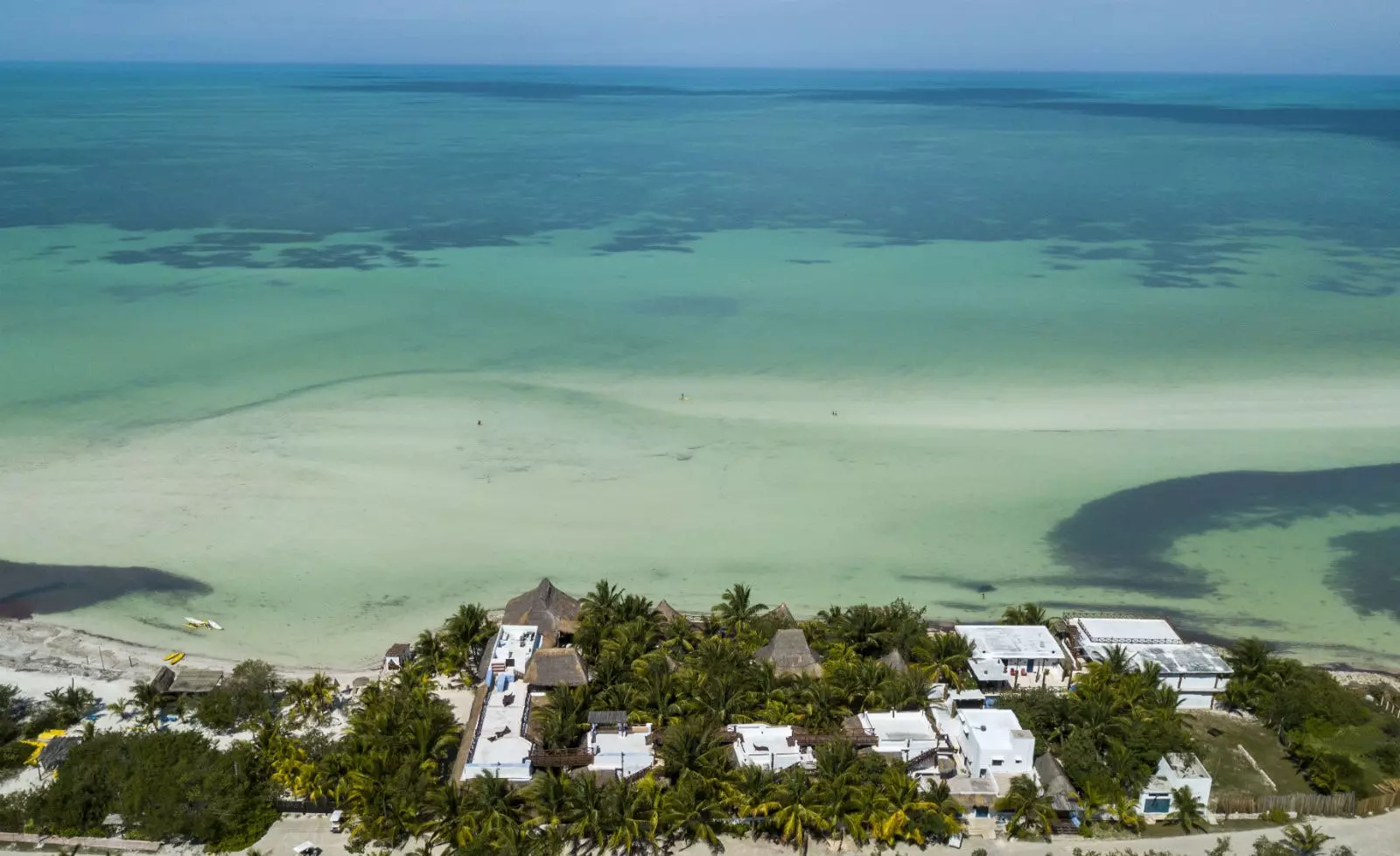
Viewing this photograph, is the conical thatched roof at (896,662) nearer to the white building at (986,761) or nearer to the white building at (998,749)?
the white building at (986,761)

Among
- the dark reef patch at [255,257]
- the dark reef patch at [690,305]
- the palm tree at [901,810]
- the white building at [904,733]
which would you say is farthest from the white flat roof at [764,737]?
the dark reef patch at [255,257]

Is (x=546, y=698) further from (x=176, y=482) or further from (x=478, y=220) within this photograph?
(x=478, y=220)

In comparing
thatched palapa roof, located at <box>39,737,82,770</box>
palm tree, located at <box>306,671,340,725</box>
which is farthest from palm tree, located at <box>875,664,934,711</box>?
thatched palapa roof, located at <box>39,737,82,770</box>

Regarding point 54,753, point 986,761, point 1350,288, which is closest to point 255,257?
point 54,753

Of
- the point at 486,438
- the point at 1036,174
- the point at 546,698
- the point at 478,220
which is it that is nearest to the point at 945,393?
the point at 486,438

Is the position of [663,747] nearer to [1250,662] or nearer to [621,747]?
[621,747]

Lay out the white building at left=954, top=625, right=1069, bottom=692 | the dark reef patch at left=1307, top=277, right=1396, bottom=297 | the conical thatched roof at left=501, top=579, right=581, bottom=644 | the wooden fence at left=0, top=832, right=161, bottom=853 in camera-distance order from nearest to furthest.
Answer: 1. the wooden fence at left=0, top=832, right=161, bottom=853
2. the white building at left=954, top=625, right=1069, bottom=692
3. the conical thatched roof at left=501, top=579, right=581, bottom=644
4. the dark reef patch at left=1307, top=277, right=1396, bottom=297

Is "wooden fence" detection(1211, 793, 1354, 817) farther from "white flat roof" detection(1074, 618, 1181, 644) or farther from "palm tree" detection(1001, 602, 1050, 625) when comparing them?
"palm tree" detection(1001, 602, 1050, 625)
